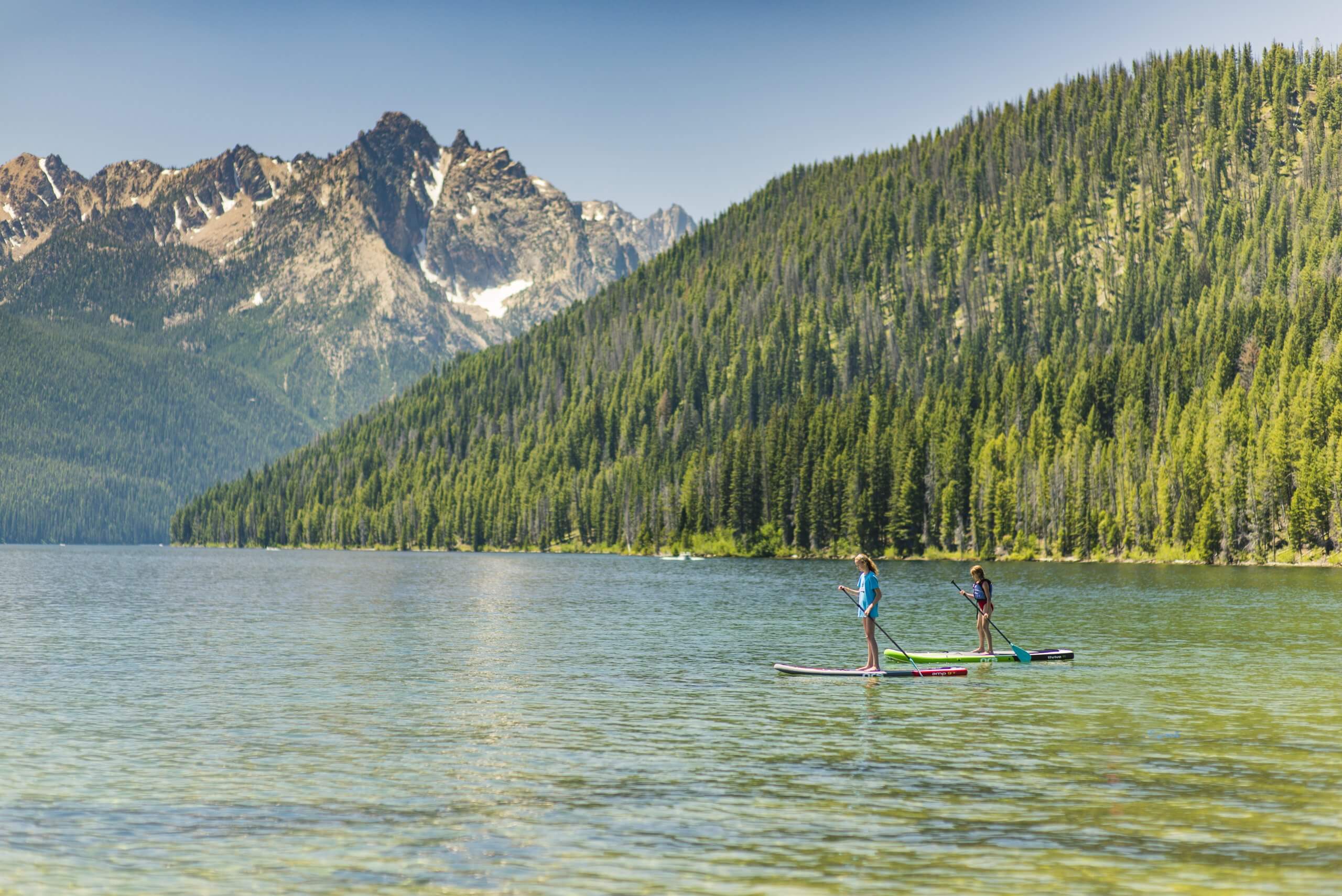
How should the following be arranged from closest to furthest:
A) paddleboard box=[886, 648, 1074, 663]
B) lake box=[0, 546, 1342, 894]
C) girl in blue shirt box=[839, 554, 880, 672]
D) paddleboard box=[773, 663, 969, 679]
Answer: lake box=[0, 546, 1342, 894] < girl in blue shirt box=[839, 554, 880, 672] < paddleboard box=[773, 663, 969, 679] < paddleboard box=[886, 648, 1074, 663]

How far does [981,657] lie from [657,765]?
24.7m

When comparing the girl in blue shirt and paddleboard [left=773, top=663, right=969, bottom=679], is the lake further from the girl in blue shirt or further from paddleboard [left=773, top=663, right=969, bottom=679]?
the girl in blue shirt

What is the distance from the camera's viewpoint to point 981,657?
50.6 metres

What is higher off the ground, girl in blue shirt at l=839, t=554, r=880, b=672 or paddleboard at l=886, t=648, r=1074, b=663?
girl in blue shirt at l=839, t=554, r=880, b=672

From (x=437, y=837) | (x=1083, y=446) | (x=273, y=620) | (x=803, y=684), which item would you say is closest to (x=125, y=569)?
(x=273, y=620)

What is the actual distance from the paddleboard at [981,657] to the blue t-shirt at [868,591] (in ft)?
16.2

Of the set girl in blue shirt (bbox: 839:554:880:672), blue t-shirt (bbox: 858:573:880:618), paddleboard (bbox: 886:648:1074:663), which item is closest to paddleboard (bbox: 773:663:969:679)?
girl in blue shirt (bbox: 839:554:880:672)

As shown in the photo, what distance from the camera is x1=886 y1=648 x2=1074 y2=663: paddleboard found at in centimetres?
5016

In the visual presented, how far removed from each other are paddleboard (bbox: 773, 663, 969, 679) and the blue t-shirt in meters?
2.04

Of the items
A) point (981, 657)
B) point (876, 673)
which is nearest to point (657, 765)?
point (876, 673)

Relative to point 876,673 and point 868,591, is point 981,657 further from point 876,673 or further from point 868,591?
point 868,591

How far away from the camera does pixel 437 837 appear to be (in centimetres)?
2231

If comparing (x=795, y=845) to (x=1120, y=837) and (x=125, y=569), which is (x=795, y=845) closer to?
(x=1120, y=837)

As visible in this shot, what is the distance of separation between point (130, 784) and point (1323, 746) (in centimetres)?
2740
